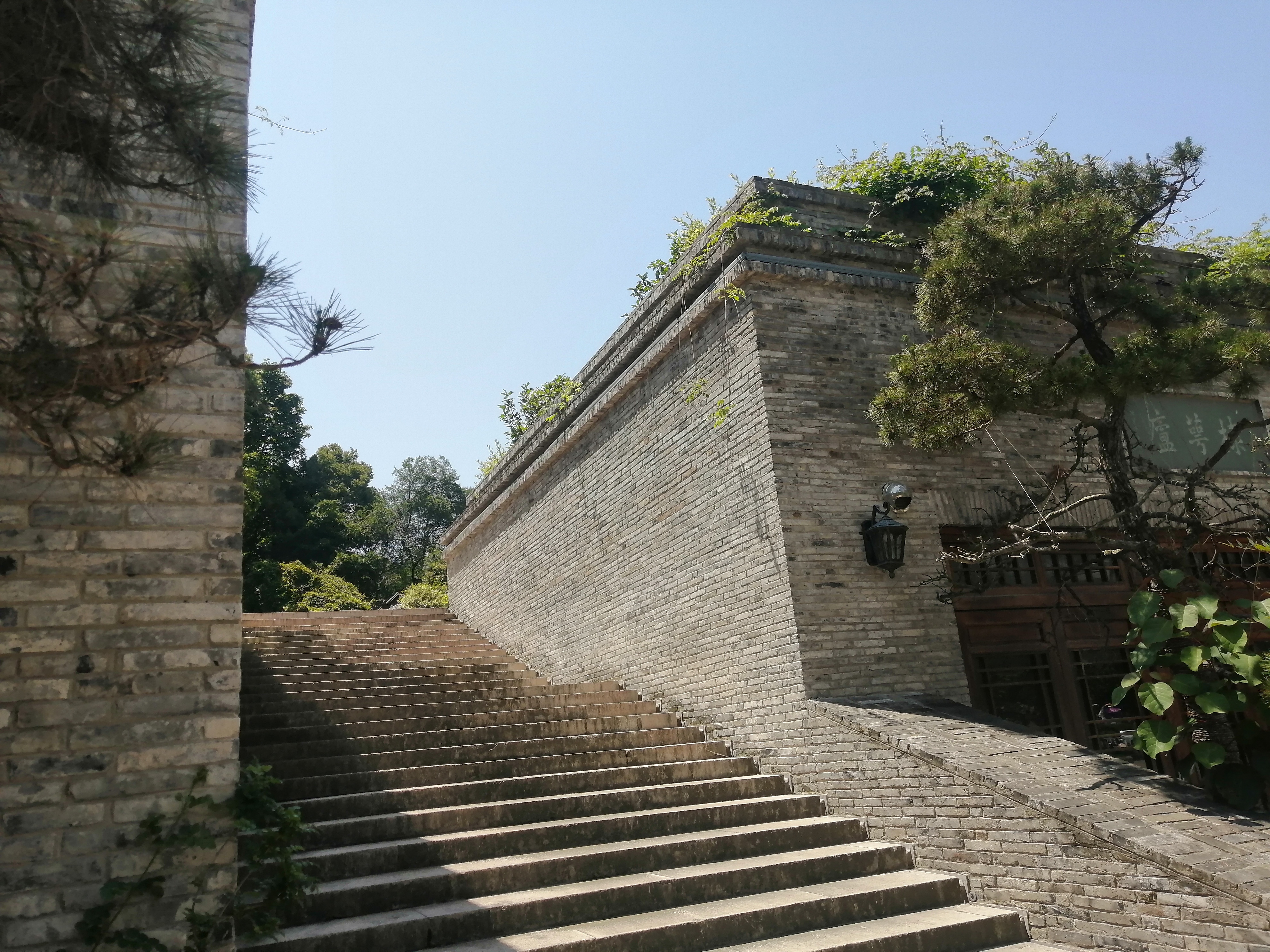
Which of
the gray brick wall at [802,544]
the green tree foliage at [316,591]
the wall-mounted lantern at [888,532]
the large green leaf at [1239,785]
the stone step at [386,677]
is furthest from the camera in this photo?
the green tree foliage at [316,591]

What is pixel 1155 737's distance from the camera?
4828 mm

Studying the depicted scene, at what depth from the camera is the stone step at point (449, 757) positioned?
583 centimetres

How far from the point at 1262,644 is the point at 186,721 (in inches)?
314

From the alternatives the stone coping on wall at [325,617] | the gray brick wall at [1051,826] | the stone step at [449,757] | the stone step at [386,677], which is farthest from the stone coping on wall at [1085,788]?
the stone coping on wall at [325,617]

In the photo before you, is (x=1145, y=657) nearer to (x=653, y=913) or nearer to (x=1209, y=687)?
(x=1209, y=687)

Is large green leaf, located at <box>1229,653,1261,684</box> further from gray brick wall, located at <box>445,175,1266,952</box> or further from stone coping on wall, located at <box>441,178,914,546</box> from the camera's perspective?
stone coping on wall, located at <box>441,178,914,546</box>

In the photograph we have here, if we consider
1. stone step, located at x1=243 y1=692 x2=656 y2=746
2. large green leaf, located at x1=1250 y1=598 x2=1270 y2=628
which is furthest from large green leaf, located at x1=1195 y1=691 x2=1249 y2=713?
stone step, located at x1=243 y1=692 x2=656 y2=746

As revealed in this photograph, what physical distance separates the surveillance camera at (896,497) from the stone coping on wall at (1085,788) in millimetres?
1483

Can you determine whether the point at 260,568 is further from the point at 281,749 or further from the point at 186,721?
the point at 186,721

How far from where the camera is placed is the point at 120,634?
3.51m

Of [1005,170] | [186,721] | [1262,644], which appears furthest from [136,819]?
[1005,170]

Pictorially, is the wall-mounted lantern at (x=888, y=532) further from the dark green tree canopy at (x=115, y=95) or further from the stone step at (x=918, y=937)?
the dark green tree canopy at (x=115, y=95)

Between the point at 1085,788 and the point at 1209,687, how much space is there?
2.93 feet

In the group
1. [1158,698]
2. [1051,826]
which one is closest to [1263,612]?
[1158,698]
